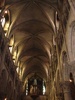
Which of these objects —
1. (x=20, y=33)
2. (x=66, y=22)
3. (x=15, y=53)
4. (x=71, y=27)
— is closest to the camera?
(x=71, y=27)

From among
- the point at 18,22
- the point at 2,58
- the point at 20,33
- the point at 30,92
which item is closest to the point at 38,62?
the point at 30,92

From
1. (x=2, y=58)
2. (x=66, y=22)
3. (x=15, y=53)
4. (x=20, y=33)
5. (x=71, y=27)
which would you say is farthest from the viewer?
(x=15, y=53)

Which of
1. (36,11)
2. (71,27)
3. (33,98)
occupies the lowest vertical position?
(33,98)

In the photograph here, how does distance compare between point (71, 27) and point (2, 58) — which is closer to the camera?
point (71, 27)

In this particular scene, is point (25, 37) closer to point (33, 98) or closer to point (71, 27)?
point (71, 27)

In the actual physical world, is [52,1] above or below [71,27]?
above

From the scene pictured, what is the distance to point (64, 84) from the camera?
55.9ft

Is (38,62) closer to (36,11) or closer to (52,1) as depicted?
(36,11)

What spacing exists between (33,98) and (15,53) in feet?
44.8

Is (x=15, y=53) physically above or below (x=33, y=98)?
above

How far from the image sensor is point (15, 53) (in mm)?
29922

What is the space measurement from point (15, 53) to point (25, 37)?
328cm

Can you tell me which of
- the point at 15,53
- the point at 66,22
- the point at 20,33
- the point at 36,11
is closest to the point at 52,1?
the point at 36,11

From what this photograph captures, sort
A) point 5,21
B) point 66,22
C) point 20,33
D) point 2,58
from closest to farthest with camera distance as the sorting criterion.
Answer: point 66,22 → point 2,58 → point 5,21 → point 20,33
